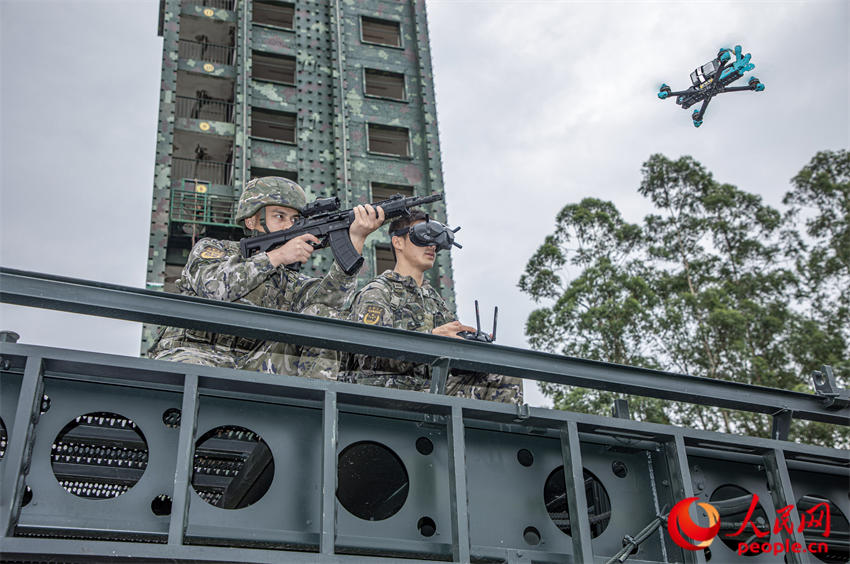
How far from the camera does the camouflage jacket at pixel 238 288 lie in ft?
16.7

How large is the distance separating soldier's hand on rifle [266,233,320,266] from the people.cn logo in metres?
2.73

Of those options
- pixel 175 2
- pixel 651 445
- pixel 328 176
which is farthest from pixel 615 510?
pixel 175 2

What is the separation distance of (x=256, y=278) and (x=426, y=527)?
1890 millimetres

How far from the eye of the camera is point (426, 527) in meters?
4.34

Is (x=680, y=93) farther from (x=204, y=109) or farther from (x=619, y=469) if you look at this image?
(x=204, y=109)

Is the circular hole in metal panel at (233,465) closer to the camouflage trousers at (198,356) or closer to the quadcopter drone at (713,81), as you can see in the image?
the camouflage trousers at (198,356)

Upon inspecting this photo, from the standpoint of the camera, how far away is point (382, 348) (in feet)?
14.1

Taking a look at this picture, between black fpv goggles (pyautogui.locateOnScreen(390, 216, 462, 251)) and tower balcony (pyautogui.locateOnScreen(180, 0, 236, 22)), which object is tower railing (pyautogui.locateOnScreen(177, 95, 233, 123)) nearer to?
tower balcony (pyautogui.locateOnScreen(180, 0, 236, 22))

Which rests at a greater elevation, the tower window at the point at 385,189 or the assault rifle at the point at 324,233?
the tower window at the point at 385,189

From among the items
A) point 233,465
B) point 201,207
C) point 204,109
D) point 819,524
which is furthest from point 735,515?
point 204,109

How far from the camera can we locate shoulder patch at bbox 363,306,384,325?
5551 millimetres

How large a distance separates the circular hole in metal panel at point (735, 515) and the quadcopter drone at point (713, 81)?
2.25 metres

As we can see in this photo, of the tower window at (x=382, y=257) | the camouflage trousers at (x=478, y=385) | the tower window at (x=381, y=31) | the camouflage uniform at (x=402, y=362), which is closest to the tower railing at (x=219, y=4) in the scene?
the tower window at (x=381, y=31)

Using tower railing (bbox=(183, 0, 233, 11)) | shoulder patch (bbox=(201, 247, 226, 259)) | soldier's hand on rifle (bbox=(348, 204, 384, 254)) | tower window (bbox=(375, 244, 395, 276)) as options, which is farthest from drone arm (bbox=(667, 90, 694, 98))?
tower railing (bbox=(183, 0, 233, 11))
